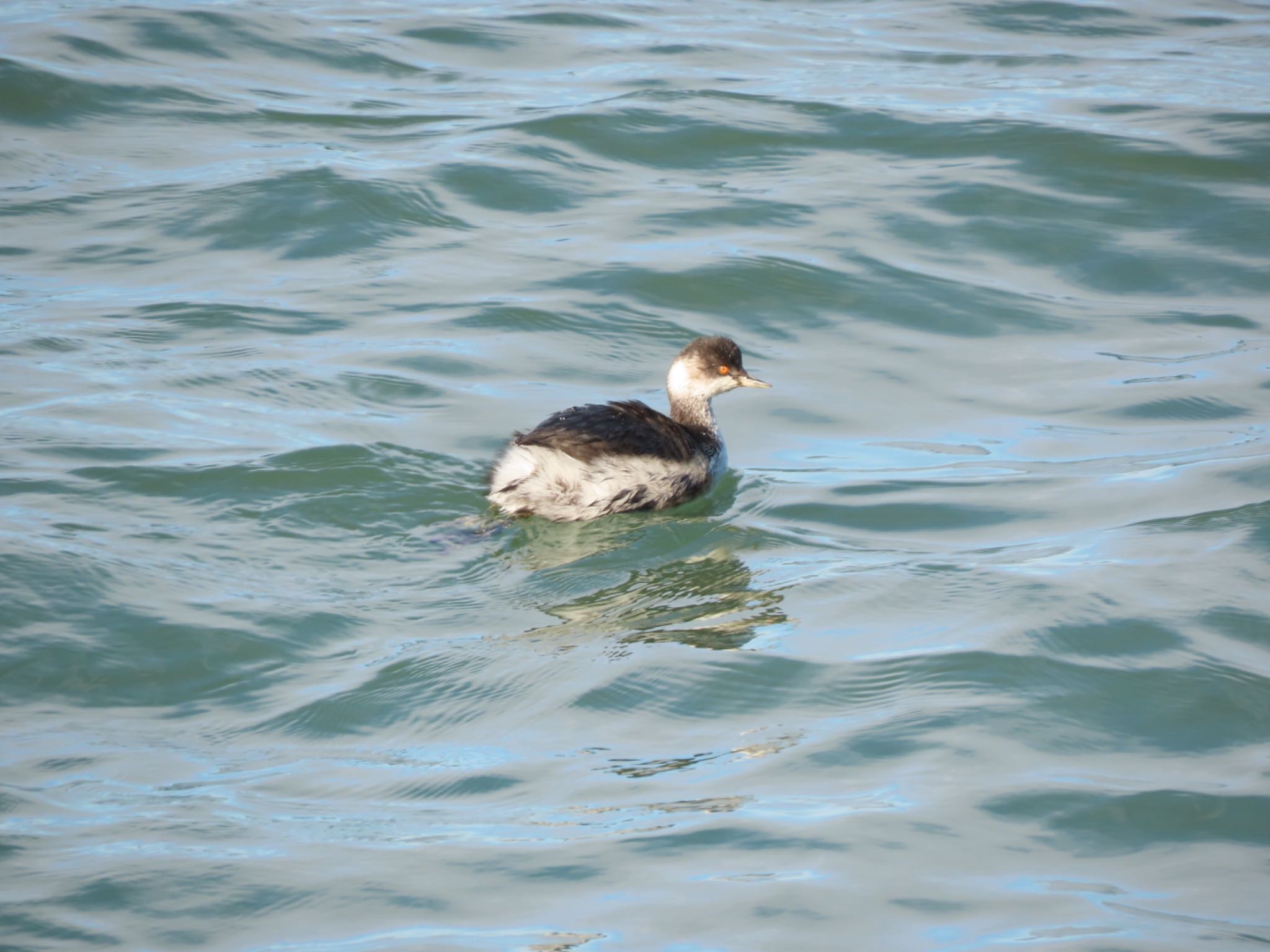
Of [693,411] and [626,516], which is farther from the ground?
[693,411]

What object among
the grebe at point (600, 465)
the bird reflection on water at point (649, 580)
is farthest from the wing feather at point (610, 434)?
the bird reflection on water at point (649, 580)

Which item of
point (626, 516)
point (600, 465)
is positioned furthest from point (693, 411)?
point (600, 465)

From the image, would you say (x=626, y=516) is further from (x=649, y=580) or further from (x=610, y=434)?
(x=649, y=580)

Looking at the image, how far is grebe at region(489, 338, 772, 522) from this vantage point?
21.9 ft

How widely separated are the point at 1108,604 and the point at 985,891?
2.12 meters

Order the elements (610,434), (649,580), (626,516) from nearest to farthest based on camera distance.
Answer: (649,580), (610,434), (626,516)

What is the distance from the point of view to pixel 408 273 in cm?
956

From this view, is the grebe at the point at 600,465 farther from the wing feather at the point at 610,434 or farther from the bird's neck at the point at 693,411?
the bird's neck at the point at 693,411

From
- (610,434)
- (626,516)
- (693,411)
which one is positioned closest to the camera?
(610,434)

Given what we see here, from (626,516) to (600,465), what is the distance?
334mm

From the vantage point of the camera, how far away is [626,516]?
699 cm

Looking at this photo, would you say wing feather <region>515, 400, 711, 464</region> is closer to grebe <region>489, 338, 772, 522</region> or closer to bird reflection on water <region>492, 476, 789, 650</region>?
grebe <region>489, 338, 772, 522</region>

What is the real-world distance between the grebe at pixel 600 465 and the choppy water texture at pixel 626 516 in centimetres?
17

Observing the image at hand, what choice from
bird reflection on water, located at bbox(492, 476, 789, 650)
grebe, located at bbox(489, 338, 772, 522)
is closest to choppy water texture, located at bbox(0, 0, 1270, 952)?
bird reflection on water, located at bbox(492, 476, 789, 650)
